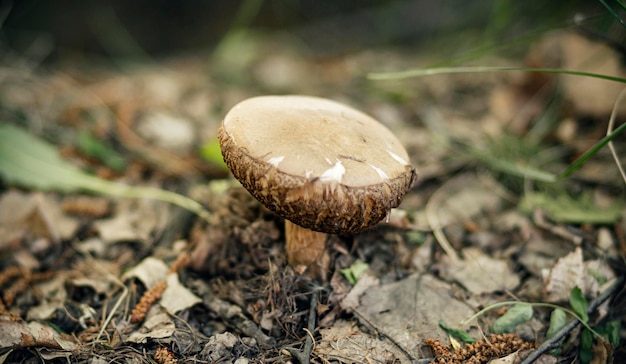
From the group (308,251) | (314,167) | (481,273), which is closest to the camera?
(314,167)

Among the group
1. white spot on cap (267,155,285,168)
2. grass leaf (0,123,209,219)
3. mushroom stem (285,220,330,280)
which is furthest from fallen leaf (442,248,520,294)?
grass leaf (0,123,209,219)

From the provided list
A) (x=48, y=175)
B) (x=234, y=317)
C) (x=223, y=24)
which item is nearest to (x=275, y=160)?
(x=234, y=317)

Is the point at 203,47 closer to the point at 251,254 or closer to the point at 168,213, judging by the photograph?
the point at 168,213

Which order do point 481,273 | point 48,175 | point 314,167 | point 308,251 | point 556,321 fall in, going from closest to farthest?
point 314,167 < point 556,321 < point 308,251 < point 481,273 < point 48,175

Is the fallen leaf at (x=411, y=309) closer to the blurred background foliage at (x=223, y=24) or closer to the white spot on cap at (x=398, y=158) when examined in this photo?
the white spot on cap at (x=398, y=158)


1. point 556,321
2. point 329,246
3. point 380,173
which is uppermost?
point 380,173

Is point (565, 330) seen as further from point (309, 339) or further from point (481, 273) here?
point (309, 339)

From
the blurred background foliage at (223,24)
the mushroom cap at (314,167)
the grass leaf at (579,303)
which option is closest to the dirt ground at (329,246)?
the grass leaf at (579,303)

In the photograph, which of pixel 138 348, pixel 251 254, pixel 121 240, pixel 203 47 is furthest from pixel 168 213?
pixel 203 47
